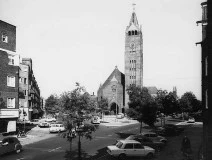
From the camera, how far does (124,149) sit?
2156 centimetres

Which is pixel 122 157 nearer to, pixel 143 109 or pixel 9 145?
pixel 9 145

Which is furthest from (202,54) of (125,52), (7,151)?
(125,52)

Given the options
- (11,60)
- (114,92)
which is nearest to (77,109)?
(11,60)

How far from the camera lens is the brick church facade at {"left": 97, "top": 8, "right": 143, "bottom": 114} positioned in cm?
10325

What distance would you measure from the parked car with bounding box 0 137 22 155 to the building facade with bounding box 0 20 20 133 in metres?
12.3

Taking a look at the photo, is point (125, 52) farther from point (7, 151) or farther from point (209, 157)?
point (209, 157)

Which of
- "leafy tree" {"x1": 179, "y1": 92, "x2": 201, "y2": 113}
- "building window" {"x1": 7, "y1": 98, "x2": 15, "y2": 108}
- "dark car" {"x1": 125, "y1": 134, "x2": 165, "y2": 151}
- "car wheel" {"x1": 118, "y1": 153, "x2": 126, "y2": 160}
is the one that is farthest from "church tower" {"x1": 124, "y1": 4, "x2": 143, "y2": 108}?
"car wheel" {"x1": 118, "y1": 153, "x2": 126, "y2": 160}

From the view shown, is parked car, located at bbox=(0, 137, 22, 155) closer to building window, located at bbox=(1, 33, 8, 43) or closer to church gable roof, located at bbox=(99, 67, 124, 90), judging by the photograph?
building window, located at bbox=(1, 33, 8, 43)

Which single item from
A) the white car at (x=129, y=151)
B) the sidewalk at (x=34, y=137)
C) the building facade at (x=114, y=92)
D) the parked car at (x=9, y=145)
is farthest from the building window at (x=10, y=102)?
the building facade at (x=114, y=92)

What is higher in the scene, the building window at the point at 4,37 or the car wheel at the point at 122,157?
the building window at the point at 4,37

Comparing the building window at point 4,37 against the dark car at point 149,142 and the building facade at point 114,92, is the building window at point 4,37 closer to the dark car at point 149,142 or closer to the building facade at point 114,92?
the dark car at point 149,142

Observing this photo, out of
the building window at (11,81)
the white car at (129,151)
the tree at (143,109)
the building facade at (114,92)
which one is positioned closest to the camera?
the white car at (129,151)

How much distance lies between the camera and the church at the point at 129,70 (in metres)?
103

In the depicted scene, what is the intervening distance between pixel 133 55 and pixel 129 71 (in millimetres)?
5945
